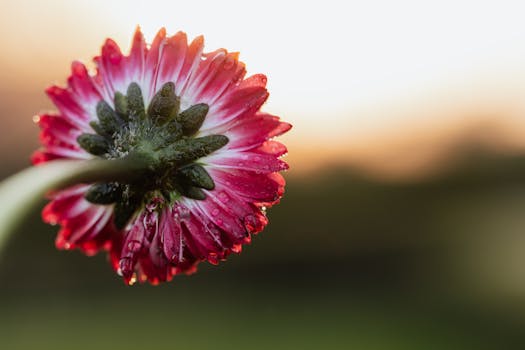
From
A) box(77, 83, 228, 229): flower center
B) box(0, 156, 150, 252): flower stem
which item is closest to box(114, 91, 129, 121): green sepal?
box(77, 83, 228, 229): flower center

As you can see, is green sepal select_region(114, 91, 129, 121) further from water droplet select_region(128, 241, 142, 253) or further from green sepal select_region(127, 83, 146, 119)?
water droplet select_region(128, 241, 142, 253)

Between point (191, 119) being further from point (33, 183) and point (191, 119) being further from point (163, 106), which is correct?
point (33, 183)

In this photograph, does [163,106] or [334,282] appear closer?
[163,106]

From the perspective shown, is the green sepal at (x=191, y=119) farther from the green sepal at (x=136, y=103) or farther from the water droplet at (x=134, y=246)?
the water droplet at (x=134, y=246)

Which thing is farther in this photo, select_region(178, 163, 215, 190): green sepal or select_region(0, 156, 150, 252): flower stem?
select_region(178, 163, 215, 190): green sepal

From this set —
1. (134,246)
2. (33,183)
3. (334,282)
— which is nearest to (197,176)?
(134,246)

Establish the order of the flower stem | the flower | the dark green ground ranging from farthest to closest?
the dark green ground → the flower → the flower stem

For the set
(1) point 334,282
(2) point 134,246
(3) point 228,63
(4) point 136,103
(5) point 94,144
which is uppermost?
(3) point 228,63
